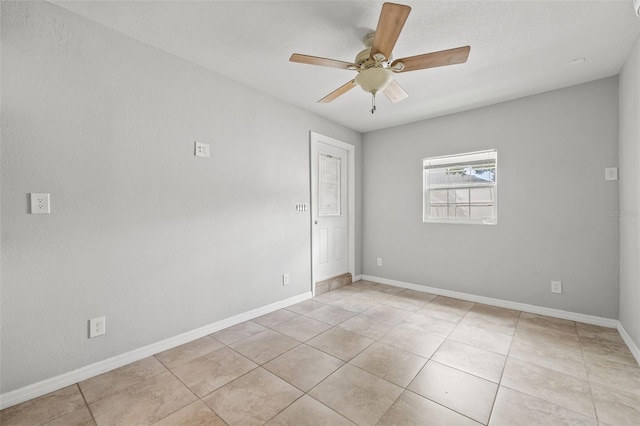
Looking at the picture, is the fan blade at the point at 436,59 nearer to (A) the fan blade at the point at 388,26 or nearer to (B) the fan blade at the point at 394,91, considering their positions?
(A) the fan blade at the point at 388,26

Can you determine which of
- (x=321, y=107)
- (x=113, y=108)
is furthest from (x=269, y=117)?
(x=113, y=108)

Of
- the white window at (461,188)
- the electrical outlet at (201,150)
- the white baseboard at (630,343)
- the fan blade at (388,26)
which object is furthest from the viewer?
the white window at (461,188)

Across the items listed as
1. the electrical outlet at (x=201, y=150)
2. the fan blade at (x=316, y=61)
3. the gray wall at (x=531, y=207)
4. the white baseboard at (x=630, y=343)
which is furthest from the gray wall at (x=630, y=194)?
the electrical outlet at (x=201, y=150)

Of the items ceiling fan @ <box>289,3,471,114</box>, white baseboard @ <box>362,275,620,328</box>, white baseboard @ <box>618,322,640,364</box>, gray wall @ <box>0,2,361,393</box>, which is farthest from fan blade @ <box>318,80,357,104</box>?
white baseboard @ <box>618,322,640,364</box>

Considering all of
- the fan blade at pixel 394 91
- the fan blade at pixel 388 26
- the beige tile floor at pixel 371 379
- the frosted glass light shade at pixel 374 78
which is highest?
the fan blade at pixel 388 26

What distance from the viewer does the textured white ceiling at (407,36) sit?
182 centimetres

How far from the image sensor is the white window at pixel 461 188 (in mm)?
3475

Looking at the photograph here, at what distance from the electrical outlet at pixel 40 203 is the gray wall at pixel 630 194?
431cm

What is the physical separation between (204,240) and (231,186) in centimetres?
61

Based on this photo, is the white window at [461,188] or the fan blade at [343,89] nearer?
the fan blade at [343,89]

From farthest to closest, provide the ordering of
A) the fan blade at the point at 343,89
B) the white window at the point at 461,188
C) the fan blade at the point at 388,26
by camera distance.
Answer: the white window at the point at 461,188
the fan blade at the point at 343,89
the fan blade at the point at 388,26

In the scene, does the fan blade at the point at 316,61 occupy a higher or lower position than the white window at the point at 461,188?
higher

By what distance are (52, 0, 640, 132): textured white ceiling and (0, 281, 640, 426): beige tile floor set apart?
254 cm

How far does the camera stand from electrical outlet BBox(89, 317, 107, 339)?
77.0 inches
